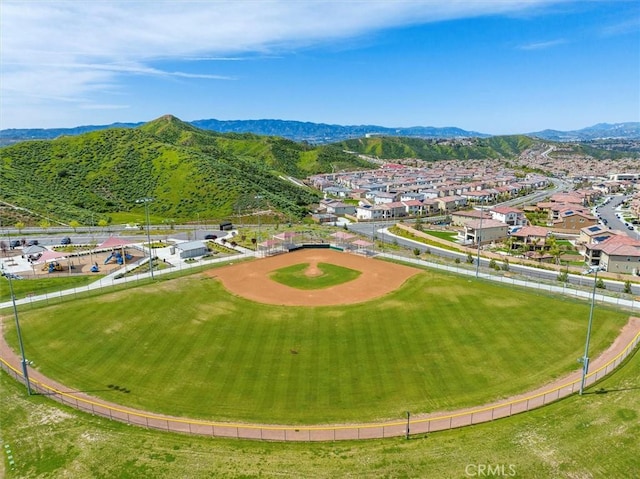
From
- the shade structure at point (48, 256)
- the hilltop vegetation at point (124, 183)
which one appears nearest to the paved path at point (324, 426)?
the shade structure at point (48, 256)

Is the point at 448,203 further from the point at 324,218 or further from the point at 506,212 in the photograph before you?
the point at 324,218

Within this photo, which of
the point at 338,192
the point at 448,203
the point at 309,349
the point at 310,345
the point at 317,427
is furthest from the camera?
the point at 338,192

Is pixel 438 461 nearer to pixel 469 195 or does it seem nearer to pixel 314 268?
pixel 314 268

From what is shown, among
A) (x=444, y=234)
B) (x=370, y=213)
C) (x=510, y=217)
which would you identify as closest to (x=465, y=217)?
(x=444, y=234)

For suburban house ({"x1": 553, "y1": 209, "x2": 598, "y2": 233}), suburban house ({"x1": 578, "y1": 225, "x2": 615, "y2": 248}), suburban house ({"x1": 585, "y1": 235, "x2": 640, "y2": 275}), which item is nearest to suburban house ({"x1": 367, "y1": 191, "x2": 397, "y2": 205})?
suburban house ({"x1": 553, "y1": 209, "x2": 598, "y2": 233})

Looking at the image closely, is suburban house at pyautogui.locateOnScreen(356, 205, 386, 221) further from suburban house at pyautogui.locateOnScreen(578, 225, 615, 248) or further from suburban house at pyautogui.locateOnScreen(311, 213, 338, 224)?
suburban house at pyautogui.locateOnScreen(578, 225, 615, 248)

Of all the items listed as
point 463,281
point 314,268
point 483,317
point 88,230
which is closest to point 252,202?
point 88,230

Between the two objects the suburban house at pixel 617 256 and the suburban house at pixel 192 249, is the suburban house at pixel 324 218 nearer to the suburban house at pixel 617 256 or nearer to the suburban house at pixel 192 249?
the suburban house at pixel 192 249
